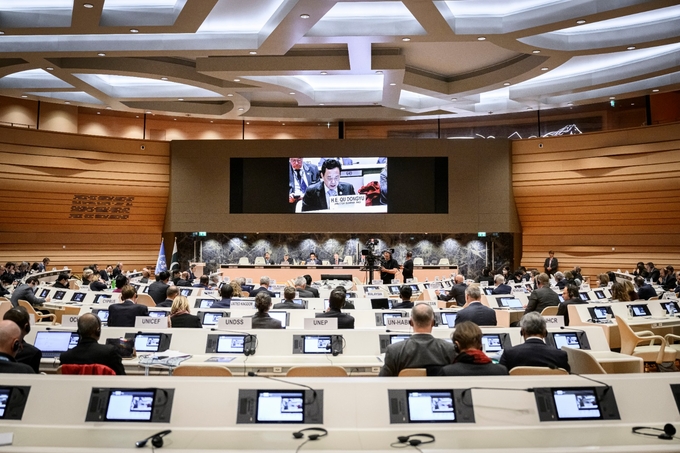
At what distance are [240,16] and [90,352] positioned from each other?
7916mm

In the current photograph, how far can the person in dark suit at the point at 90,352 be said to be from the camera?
14.1 ft

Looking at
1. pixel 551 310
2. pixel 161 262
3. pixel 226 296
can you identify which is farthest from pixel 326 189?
pixel 551 310

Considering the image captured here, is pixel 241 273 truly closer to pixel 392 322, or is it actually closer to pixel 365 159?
pixel 365 159

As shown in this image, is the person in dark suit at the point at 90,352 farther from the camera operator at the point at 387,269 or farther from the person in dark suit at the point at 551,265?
the person in dark suit at the point at 551,265

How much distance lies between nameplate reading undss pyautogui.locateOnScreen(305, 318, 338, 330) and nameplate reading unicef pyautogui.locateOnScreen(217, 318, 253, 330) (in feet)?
2.30

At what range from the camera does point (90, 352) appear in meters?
4.31

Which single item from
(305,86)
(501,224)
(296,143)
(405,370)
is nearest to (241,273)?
(296,143)

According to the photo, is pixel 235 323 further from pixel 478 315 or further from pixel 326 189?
pixel 326 189

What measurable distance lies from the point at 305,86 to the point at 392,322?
10.2 meters

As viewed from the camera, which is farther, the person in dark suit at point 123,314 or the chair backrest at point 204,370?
the person in dark suit at point 123,314

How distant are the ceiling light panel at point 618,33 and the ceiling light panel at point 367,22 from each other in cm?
235

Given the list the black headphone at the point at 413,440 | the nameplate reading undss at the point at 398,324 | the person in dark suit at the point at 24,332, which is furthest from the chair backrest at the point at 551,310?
the person in dark suit at the point at 24,332

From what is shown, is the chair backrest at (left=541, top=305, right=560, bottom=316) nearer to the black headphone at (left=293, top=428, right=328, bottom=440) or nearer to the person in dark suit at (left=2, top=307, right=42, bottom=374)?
the black headphone at (left=293, top=428, right=328, bottom=440)

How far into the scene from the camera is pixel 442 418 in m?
3.16
